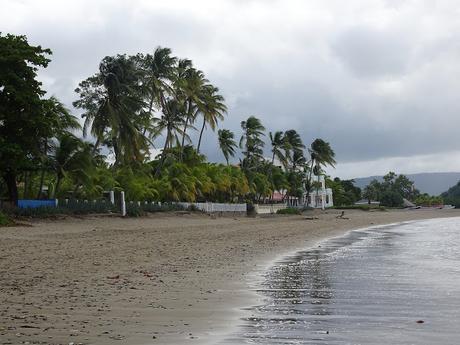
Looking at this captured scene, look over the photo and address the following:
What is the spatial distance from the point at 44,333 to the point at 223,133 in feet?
216

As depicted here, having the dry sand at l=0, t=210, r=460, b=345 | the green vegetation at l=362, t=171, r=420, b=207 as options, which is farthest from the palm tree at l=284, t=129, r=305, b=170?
the dry sand at l=0, t=210, r=460, b=345

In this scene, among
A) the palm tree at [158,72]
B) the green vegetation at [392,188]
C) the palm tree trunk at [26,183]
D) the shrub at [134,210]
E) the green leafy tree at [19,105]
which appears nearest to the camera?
the green leafy tree at [19,105]

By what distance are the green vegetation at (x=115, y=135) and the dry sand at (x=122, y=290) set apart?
36.8ft

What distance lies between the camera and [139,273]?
1208 cm

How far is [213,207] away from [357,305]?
44077mm

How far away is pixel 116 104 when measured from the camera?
1575 inches

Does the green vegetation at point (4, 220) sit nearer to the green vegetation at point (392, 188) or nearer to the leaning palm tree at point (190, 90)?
the leaning palm tree at point (190, 90)

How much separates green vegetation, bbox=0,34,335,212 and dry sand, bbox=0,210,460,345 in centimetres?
A: 1123

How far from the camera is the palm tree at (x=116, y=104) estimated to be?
3962 cm

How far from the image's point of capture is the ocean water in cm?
623

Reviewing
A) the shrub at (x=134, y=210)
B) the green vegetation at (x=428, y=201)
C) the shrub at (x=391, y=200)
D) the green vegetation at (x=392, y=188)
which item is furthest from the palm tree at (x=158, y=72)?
the green vegetation at (x=428, y=201)

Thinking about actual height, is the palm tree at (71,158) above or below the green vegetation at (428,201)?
above

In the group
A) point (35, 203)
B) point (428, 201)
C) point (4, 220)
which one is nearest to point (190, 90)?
point (35, 203)

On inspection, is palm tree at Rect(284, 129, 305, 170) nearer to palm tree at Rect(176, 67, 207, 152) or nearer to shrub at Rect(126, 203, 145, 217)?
palm tree at Rect(176, 67, 207, 152)
